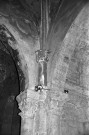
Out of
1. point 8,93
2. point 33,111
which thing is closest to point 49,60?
point 33,111

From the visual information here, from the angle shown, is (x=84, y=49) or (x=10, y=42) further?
(x=84, y=49)

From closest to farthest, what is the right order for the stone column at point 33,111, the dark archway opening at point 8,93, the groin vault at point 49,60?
the stone column at point 33,111
the groin vault at point 49,60
the dark archway opening at point 8,93

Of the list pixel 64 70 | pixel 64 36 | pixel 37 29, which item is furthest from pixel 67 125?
pixel 37 29

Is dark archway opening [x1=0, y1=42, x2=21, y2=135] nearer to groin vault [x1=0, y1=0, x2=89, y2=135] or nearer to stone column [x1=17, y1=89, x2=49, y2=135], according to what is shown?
groin vault [x1=0, y1=0, x2=89, y2=135]

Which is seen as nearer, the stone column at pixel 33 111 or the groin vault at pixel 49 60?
the stone column at pixel 33 111

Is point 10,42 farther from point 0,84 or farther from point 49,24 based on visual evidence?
point 0,84

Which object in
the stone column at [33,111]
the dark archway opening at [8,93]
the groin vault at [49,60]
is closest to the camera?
the stone column at [33,111]

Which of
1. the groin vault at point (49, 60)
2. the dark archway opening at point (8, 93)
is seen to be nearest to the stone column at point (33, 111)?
the groin vault at point (49, 60)

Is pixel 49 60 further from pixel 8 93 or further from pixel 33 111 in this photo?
pixel 8 93

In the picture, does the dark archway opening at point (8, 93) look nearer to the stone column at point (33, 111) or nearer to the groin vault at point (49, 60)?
the groin vault at point (49, 60)
